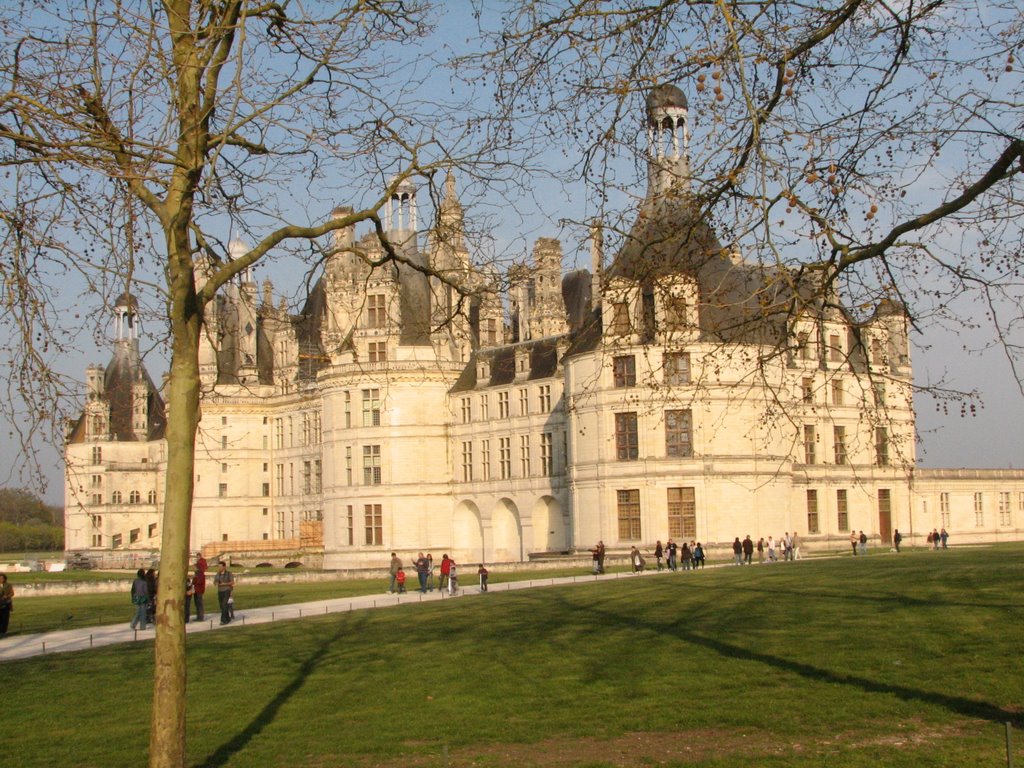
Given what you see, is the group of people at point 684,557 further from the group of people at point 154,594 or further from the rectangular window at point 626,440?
the group of people at point 154,594

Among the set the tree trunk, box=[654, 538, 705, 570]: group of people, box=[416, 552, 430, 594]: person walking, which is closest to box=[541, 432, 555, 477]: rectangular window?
box=[654, 538, 705, 570]: group of people

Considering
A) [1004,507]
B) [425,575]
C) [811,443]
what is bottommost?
[425,575]

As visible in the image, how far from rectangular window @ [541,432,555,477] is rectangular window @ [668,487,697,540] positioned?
9.45 meters

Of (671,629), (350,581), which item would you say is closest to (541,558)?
A: (350,581)

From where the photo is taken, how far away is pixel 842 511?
2404 inches

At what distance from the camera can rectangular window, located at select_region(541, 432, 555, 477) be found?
Answer: 199 ft

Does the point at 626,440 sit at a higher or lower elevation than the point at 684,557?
higher

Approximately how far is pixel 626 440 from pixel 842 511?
1389 centimetres

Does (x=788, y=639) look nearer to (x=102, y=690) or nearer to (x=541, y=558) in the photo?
(x=102, y=690)

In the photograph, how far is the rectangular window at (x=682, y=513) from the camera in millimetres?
52156

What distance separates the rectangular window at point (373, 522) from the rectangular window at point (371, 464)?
1305 millimetres

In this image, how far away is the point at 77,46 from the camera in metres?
10.9

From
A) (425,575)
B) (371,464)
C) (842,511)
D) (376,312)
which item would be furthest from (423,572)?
(376,312)

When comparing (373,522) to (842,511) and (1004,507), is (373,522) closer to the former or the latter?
(842,511)
